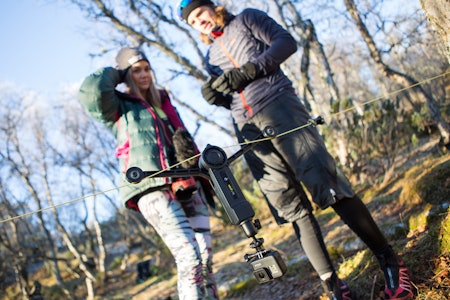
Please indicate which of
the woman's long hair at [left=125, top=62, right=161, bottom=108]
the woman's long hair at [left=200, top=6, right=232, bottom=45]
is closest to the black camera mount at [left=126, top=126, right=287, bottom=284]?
the woman's long hair at [left=125, top=62, right=161, bottom=108]

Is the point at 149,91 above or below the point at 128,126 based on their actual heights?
above

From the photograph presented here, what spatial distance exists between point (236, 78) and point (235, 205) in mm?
873

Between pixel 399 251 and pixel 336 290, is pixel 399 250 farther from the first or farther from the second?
pixel 336 290

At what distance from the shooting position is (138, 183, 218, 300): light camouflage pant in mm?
1956

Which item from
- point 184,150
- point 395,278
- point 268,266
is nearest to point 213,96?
point 184,150

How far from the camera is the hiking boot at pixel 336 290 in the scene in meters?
1.90

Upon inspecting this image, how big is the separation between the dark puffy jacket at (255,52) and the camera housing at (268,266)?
101cm

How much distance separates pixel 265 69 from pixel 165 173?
891 mm

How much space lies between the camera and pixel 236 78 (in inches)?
80.4

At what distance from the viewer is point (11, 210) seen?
13.5m

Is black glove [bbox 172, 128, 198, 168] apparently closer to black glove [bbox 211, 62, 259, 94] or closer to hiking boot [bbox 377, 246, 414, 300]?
black glove [bbox 211, 62, 259, 94]

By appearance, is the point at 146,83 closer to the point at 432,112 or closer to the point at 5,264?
the point at 432,112

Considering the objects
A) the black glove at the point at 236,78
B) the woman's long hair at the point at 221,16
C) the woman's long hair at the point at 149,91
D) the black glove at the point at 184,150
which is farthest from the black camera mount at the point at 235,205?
the woman's long hair at the point at 221,16

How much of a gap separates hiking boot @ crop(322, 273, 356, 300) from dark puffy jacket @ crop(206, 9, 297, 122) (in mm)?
1059
